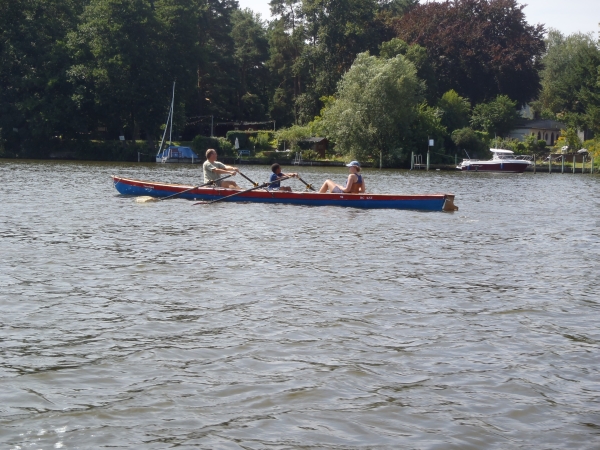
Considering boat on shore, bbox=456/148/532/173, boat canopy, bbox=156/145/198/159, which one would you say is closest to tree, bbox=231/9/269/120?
boat canopy, bbox=156/145/198/159

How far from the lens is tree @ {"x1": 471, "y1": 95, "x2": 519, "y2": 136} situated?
74.8 meters

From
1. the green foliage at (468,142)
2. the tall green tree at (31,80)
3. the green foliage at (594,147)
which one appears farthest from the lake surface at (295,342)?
the tall green tree at (31,80)

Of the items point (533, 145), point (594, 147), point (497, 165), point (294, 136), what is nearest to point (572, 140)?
point (533, 145)

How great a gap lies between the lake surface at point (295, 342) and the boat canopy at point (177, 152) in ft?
167

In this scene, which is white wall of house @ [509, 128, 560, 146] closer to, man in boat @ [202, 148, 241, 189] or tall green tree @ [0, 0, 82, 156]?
tall green tree @ [0, 0, 82, 156]

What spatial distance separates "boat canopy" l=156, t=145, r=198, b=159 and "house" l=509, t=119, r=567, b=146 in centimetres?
3399

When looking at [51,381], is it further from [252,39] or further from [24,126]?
[252,39]

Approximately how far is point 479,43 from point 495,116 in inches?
339

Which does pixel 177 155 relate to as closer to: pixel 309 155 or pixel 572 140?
pixel 309 155

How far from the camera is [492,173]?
58.4 meters

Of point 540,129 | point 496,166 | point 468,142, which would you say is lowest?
point 496,166

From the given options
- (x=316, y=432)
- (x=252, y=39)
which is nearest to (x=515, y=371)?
(x=316, y=432)

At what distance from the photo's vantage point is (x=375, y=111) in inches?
2437

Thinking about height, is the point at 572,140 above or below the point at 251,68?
below
